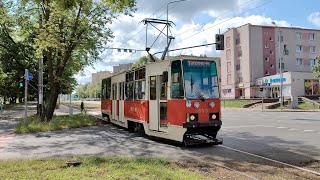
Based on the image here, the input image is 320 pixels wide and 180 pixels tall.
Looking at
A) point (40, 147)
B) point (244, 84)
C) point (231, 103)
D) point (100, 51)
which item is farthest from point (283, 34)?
point (40, 147)

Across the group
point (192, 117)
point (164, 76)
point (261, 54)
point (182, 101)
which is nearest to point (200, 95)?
point (182, 101)

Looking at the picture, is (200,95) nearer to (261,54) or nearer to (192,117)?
(192,117)

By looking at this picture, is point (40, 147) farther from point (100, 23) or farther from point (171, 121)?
point (100, 23)

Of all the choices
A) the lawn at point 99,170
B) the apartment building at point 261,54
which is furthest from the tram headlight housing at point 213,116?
the apartment building at point 261,54

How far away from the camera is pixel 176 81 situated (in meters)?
12.4

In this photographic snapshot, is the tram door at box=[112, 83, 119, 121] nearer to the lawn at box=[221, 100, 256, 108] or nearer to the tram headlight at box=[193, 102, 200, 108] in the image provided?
the tram headlight at box=[193, 102, 200, 108]

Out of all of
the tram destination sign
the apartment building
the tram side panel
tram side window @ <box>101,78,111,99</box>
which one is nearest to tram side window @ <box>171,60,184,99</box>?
the tram destination sign

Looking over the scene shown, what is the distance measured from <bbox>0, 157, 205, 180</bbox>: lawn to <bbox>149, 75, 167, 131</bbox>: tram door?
13.2ft

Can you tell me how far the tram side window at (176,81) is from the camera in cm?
1227

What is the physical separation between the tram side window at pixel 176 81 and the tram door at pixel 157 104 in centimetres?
57

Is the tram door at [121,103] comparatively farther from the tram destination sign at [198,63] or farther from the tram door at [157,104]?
the tram destination sign at [198,63]

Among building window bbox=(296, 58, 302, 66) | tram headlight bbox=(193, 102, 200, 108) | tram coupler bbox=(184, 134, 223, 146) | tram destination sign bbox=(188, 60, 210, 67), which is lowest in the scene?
tram coupler bbox=(184, 134, 223, 146)

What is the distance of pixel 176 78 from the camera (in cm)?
1245

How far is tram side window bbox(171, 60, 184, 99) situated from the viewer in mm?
12266
